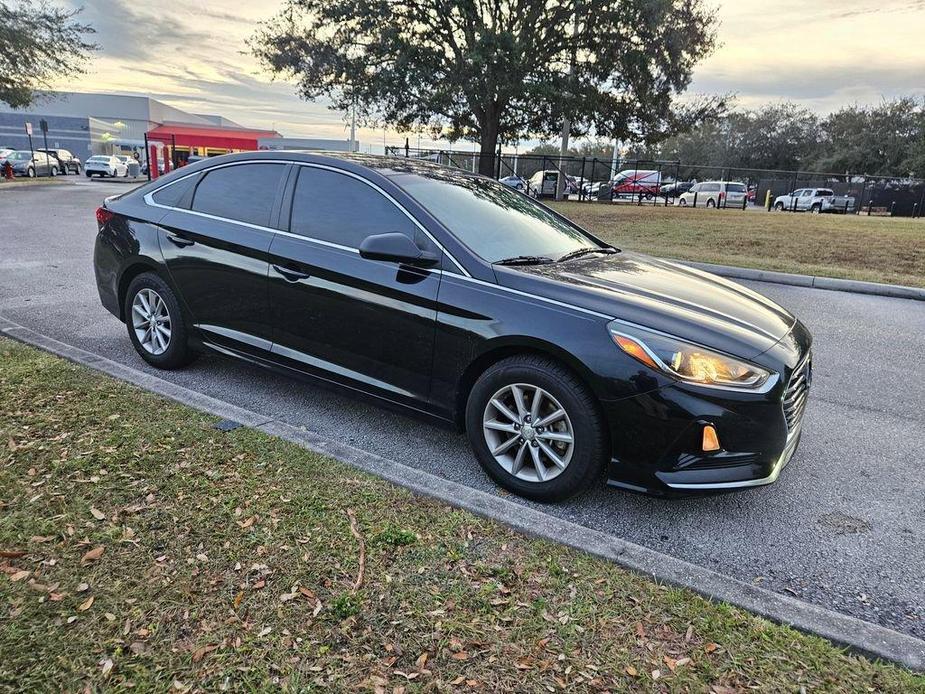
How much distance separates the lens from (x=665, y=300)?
131 inches

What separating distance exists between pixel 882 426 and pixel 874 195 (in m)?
36.4

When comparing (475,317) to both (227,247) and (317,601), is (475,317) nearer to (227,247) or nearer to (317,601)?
(317,601)

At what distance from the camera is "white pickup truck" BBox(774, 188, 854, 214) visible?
35.7 m

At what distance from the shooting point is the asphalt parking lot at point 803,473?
2801 mm

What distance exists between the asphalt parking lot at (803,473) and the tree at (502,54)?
15982 millimetres

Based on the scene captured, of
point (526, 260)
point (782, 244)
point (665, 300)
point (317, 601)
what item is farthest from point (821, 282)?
point (317, 601)

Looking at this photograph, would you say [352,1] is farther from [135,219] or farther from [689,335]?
[689,335]

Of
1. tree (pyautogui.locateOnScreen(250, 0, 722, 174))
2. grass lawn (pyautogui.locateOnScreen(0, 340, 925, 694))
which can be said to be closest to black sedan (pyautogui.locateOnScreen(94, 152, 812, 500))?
grass lawn (pyautogui.locateOnScreen(0, 340, 925, 694))

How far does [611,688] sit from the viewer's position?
81.0 inches

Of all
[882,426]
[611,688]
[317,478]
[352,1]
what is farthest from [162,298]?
[352,1]

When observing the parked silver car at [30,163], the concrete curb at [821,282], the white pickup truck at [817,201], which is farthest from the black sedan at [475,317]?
the white pickup truck at [817,201]

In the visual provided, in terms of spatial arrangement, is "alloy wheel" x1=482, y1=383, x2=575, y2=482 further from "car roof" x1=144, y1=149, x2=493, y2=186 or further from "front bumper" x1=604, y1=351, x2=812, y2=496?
"car roof" x1=144, y1=149, x2=493, y2=186

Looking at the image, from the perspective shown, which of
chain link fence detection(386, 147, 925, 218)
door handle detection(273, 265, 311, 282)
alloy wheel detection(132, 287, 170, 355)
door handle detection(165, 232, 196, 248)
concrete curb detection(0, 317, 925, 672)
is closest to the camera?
concrete curb detection(0, 317, 925, 672)

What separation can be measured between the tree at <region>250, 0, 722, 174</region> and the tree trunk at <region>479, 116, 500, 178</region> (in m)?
0.72
